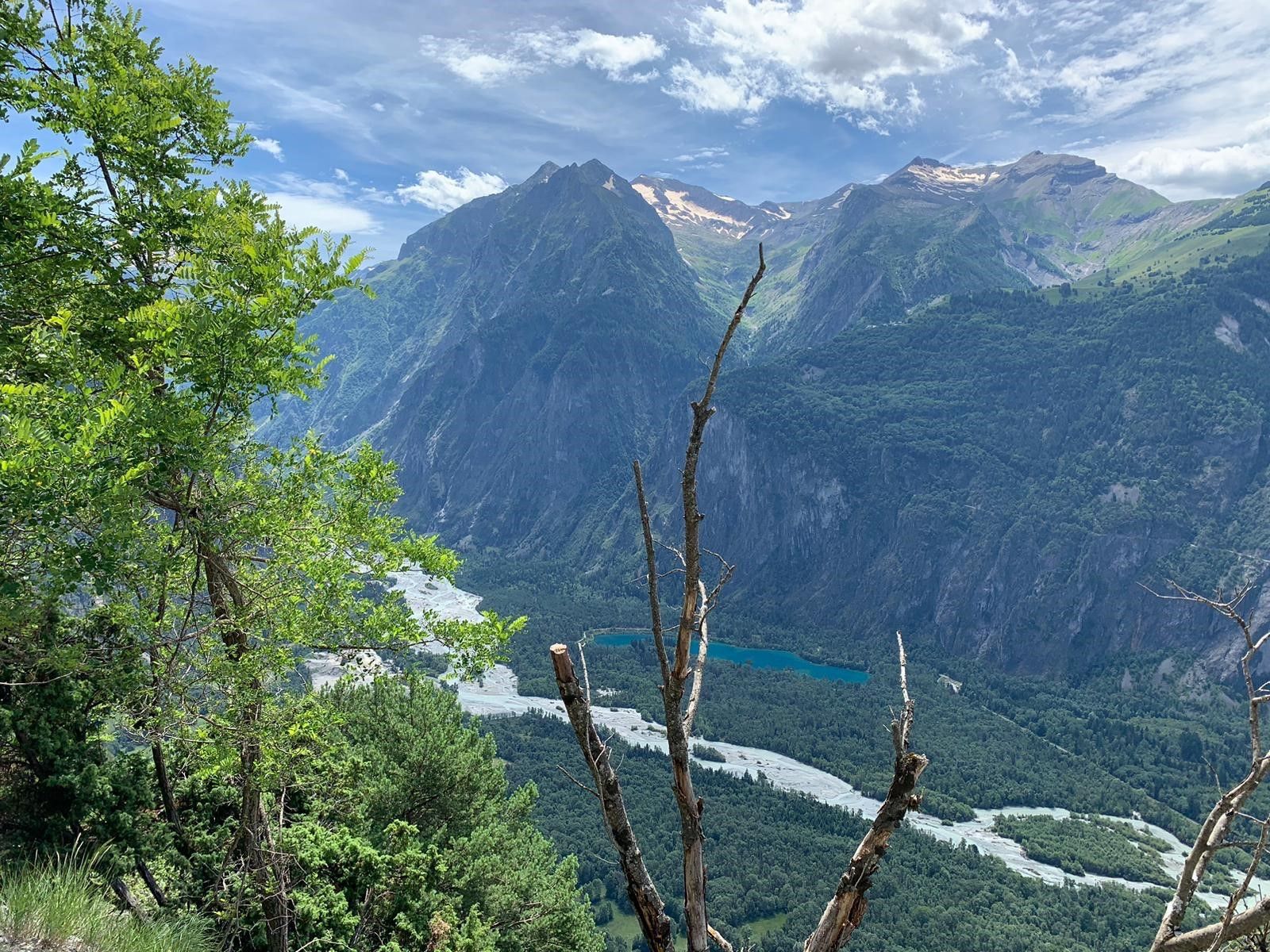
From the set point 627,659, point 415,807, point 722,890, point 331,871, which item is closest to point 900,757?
point 331,871

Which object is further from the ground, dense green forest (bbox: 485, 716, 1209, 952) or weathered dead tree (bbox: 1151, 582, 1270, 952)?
weathered dead tree (bbox: 1151, 582, 1270, 952)

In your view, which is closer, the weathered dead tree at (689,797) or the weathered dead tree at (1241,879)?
the weathered dead tree at (1241,879)

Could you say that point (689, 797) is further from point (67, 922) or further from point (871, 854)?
point (67, 922)

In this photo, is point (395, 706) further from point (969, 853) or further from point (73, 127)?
point (969, 853)

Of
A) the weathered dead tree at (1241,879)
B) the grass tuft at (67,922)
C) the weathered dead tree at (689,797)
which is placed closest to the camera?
the weathered dead tree at (1241,879)

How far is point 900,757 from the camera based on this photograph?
13.8 ft

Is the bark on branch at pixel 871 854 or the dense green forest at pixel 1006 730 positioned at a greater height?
the bark on branch at pixel 871 854

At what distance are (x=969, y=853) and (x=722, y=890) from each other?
3820cm

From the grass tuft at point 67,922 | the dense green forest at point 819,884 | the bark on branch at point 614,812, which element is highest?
the bark on branch at point 614,812

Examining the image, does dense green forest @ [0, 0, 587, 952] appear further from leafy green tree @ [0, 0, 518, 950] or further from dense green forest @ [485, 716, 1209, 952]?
dense green forest @ [485, 716, 1209, 952]

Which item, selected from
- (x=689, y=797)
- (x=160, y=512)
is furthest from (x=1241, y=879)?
(x=160, y=512)

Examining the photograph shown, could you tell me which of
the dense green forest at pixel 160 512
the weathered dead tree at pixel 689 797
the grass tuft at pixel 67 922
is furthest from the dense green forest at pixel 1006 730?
the weathered dead tree at pixel 689 797

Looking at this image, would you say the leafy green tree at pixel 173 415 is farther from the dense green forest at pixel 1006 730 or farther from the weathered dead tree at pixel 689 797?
the dense green forest at pixel 1006 730

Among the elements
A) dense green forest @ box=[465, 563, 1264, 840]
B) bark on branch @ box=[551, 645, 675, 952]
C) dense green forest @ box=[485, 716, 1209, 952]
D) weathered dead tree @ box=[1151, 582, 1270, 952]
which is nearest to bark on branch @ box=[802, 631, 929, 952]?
bark on branch @ box=[551, 645, 675, 952]
